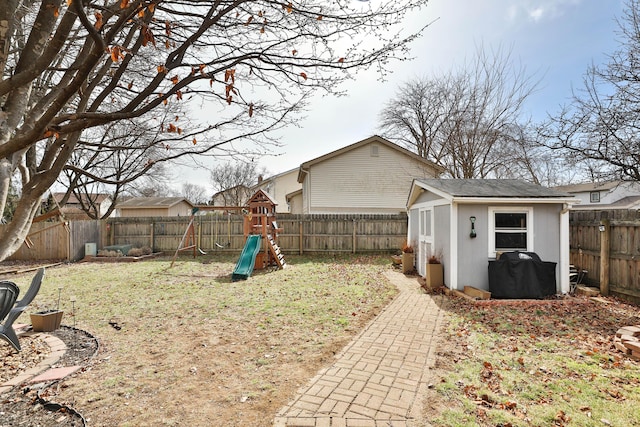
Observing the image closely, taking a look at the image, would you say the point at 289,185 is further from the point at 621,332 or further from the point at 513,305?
the point at 621,332

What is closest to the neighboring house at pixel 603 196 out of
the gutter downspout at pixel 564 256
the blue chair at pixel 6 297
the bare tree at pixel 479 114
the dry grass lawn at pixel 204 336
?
the bare tree at pixel 479 114

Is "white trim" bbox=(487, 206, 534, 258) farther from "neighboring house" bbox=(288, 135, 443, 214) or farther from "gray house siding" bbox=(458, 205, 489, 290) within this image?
"neighboring house" bbox=(288, 135, 443, 214)

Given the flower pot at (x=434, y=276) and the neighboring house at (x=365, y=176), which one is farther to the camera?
the neighboring house at (x=365, y=176)

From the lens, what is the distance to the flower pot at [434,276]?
27.4ft

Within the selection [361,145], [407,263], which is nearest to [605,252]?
[407,263]

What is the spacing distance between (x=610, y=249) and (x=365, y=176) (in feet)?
38.8

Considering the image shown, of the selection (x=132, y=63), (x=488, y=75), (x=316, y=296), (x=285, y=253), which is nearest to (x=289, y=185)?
(x=285, y=253)

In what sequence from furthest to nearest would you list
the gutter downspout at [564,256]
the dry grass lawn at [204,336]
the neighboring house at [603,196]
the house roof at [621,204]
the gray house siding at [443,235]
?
1. the neighboring house at [603,196]
2. the house roof at [621,204]
3. the gray house siding at [443,235]
4. the gutter downspout at [564,256]
5. the dry grass lawn at [204,336]

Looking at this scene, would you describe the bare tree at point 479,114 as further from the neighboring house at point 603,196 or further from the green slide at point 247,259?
the neighboring house at point 603,196

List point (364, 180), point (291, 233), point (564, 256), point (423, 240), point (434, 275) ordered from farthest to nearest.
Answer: point (364, 180), point (291, 233), point (423, 240), point (434, 275), point (564, 256)

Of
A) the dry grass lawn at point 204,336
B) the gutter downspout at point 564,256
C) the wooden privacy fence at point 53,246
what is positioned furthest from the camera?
the wooden privacy fence at point 53,246

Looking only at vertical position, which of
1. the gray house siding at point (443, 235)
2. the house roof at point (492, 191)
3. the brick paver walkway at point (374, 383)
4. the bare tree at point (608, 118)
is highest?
the bare tree at point (608, 118)

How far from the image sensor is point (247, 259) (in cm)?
1090

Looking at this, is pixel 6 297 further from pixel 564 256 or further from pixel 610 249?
pixel 610 249
